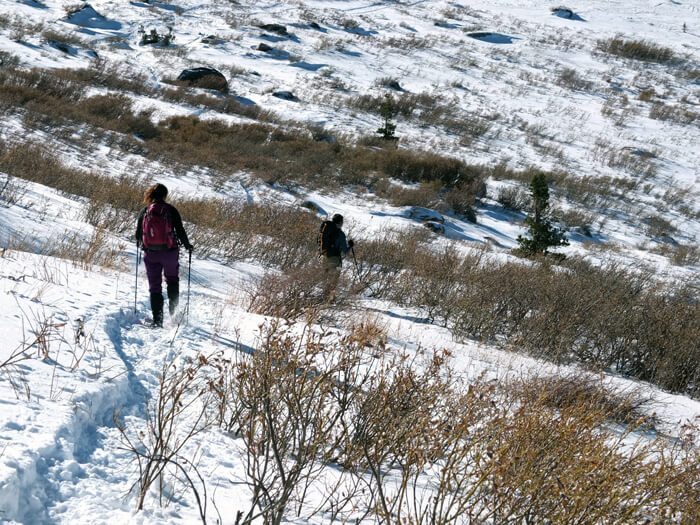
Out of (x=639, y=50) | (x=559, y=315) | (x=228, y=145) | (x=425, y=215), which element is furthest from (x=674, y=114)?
(x=559, y=315)

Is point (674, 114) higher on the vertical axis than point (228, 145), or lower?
higher

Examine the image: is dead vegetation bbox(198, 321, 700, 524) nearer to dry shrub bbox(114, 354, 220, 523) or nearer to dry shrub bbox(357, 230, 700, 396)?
dry shrub bbox(114, 354, 220, 523)

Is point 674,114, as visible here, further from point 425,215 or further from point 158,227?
point 158,227

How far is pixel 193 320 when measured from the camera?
5.52m

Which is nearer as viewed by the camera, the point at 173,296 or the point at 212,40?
the point at 173,296

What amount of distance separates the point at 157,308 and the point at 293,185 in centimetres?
1201

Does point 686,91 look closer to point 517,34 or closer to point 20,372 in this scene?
point 517,34

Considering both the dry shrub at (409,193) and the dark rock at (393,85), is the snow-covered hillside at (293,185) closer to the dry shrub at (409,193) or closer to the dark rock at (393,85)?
the dark rock at (393,85)

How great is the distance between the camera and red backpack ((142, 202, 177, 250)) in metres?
5.43

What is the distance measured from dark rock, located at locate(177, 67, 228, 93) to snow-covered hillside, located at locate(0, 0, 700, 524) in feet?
2.09

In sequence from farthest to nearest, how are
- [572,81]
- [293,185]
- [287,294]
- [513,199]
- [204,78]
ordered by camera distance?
[572,81]
[204,78]
[513,199]
[293,185]
[287,294]

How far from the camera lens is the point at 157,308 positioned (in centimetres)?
530

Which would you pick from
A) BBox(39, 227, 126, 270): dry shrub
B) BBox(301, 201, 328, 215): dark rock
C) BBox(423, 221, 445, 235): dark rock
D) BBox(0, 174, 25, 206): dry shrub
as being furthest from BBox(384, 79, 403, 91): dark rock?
BBox(39, 227, 126, 270): dry shrub

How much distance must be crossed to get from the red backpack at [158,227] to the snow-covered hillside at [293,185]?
1.40 ft
